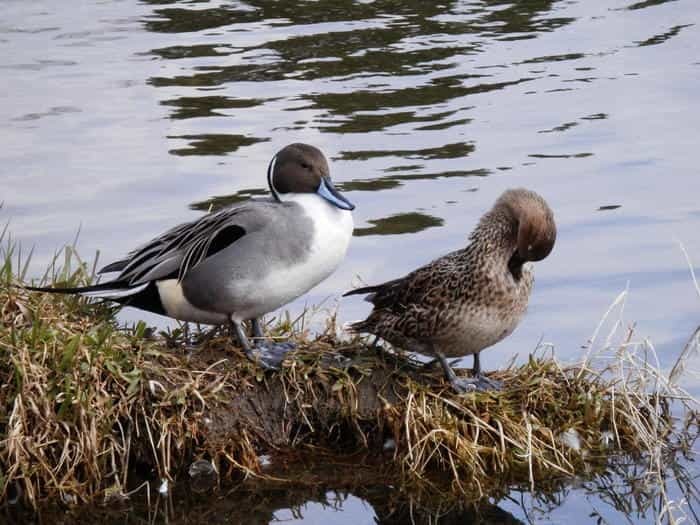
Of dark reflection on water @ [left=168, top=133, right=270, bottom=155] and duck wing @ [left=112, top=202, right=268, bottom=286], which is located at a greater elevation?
duck wing @ [left=112, top=202, right=268, bottom=286]

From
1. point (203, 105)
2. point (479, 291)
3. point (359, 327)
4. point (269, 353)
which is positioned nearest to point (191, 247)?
point (269, 353)

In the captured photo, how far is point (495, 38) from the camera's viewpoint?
12.5m

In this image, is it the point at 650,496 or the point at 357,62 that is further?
the point at 357,62

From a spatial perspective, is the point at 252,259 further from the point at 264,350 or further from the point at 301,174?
the point at 301,174

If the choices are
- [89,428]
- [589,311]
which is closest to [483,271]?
[89,428]

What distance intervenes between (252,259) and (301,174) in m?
0.46

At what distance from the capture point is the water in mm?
7930

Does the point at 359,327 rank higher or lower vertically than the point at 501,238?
lower

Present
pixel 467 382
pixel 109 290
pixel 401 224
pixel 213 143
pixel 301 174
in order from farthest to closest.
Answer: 1. pixel 213 143
2. pixel 401 224
3. pixel 301 174
4. pixel 109 290
5. pixel 467 382

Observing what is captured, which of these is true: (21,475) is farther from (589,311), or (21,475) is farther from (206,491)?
(589,311)

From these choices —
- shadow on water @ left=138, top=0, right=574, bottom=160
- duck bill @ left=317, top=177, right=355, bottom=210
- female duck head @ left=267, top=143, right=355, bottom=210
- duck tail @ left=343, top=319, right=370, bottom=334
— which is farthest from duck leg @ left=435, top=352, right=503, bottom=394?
shadow on water @ left=138, top=0, right=574, bottom=160

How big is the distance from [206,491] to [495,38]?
8.16 metres

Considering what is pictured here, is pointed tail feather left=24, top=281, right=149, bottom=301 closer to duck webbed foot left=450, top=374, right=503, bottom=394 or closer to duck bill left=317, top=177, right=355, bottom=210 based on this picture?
duck bill left=317, top=177, right=355, bottom=210

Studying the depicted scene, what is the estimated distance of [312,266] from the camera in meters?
5.49
